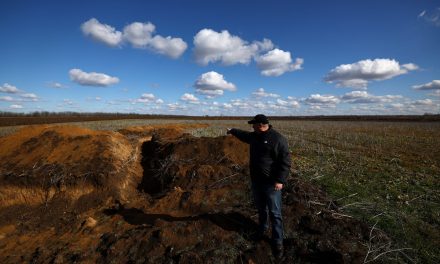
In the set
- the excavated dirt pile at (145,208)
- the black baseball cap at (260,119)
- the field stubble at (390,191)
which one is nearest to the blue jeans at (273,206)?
the excavated dirt pile at (145,208)

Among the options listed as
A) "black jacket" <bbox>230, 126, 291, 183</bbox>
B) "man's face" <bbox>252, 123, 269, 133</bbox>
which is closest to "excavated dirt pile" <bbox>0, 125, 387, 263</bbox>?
"black jacket" <bbox>230, 126, 291, 183</bbox>

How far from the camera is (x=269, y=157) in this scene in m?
5.04

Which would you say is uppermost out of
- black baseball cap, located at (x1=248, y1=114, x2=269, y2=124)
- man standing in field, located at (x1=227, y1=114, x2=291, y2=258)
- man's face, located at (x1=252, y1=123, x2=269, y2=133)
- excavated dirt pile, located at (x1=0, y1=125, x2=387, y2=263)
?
black baseball cap, located at (x1=248, y1=114, x2=269, y2=124)

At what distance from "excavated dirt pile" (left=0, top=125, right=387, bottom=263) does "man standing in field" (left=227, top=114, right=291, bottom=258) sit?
1.83ft

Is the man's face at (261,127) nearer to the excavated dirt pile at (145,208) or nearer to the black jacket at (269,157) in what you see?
the black jacket at (269,157)

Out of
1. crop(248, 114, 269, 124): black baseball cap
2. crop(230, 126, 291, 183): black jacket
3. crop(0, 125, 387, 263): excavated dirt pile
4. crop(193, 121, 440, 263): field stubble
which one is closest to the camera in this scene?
crop(230, 126, 291, 183): black jacket

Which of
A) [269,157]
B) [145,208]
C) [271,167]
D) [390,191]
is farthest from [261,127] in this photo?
[390,191]

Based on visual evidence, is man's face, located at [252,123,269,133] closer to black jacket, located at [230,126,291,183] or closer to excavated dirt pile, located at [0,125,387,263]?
black jacket, located at [230,126,291,183]

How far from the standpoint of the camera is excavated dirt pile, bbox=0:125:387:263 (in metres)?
5.39

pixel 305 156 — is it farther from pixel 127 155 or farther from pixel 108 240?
pixel 108 240

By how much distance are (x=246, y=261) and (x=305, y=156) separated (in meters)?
9.38

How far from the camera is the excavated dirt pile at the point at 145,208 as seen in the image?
539 centimetres

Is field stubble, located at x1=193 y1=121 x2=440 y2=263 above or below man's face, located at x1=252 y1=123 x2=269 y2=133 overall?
below

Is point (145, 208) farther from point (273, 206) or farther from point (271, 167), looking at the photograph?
point (271, 167)
